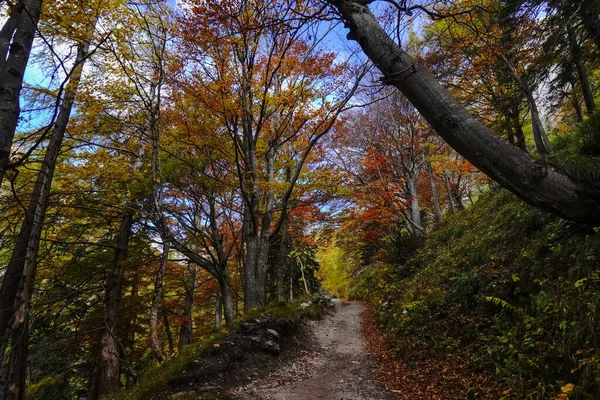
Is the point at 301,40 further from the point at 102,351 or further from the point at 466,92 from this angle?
the point at 102,351

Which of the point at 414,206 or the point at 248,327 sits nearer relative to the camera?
the point at 248,327

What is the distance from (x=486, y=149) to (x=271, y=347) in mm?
5285

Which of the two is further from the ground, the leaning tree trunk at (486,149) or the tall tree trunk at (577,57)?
the tall tree trunk at (577,57)

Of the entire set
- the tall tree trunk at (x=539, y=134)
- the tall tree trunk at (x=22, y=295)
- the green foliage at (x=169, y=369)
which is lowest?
the green foliage at (x=169, y=369)

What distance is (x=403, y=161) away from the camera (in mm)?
13953

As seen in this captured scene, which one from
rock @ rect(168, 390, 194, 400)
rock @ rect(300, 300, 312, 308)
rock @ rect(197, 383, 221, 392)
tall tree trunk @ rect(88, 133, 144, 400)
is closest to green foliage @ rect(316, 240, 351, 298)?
rock @ rect(300, 300, 312, 308)

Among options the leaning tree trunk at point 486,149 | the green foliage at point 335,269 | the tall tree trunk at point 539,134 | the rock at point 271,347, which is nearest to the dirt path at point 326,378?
the rock at point 271,347

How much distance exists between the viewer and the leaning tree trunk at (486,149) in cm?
296

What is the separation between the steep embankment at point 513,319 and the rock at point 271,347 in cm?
218

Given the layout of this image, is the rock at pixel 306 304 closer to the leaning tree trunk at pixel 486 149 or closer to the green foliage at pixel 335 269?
the leaning tree trunk at pixel 486 149

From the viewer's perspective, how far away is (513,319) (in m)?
4.04

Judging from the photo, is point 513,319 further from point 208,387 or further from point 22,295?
point 22,295

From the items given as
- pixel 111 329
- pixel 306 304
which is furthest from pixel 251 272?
pixel 111 329

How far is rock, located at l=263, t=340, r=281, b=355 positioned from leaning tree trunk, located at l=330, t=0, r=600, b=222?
16.7ft
